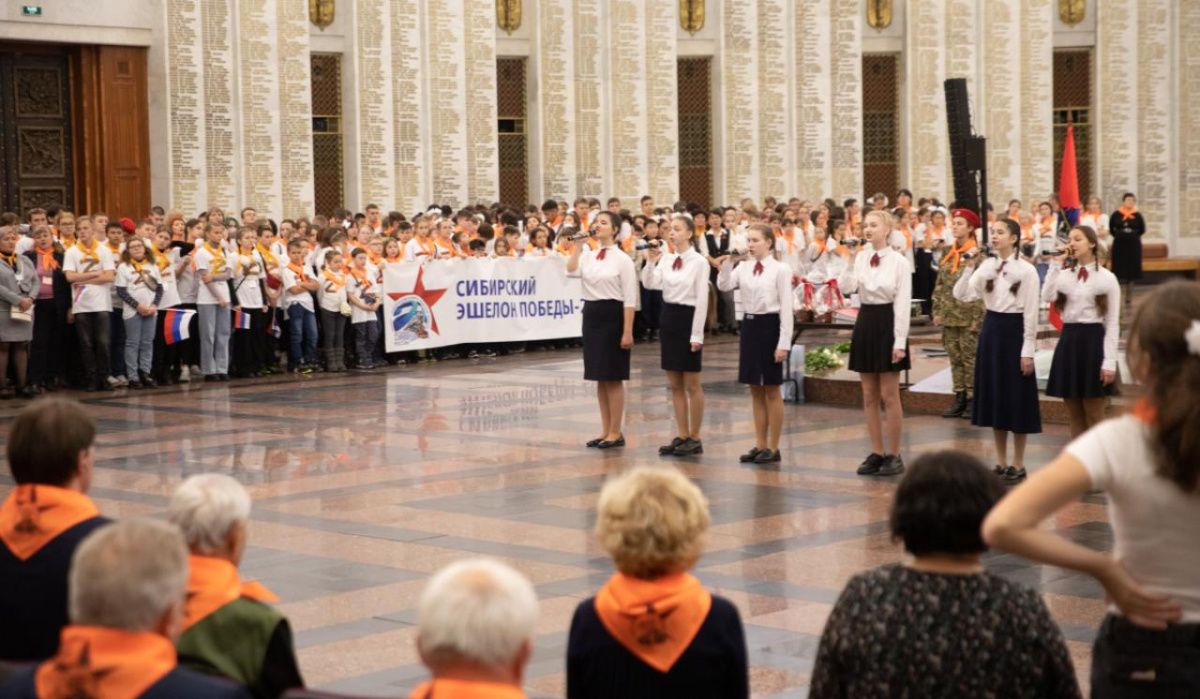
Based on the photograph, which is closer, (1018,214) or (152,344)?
(152,344)

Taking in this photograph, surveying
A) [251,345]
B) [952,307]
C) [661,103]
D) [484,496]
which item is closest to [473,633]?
[484,496]

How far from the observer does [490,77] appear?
29453 mm

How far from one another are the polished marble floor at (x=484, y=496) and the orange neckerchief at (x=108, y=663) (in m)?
3.27

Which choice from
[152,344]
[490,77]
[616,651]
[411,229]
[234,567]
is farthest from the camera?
[490,77]

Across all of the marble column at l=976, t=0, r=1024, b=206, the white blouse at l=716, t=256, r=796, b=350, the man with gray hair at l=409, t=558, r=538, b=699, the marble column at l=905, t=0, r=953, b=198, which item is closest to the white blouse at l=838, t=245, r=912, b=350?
the white blouse at l=716, t=256, r=796, b=350

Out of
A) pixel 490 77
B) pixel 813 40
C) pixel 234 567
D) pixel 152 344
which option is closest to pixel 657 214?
pixel 490 77

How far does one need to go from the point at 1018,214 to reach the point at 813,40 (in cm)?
668

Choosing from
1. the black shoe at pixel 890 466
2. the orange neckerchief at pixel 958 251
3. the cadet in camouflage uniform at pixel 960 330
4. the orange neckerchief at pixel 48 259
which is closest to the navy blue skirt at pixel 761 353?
the black shoe at pixel 890 466

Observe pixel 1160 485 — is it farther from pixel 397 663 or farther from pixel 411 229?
pixel 411 229

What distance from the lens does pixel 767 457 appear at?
13133 millimetres

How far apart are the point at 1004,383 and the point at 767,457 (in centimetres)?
205

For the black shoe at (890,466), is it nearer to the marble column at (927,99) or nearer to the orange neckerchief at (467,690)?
the orange neckerchief at (467,690)

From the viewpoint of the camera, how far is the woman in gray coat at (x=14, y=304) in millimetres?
18266

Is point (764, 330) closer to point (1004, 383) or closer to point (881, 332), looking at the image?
point (881, 332)
